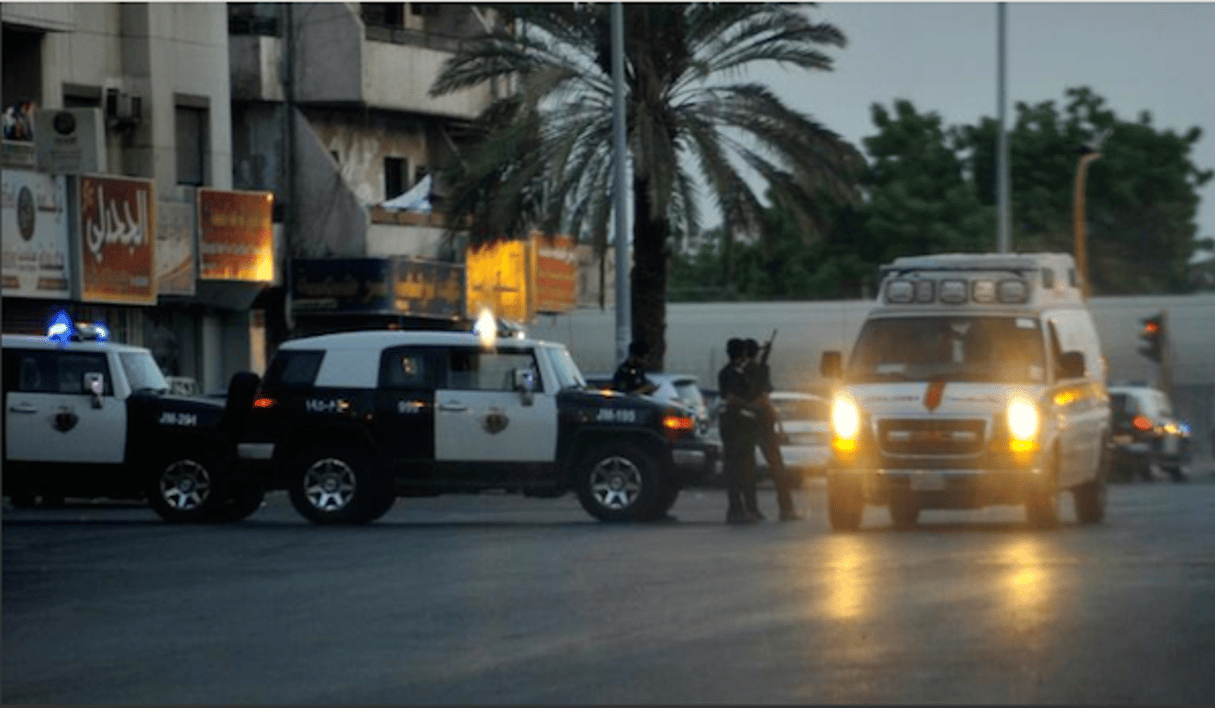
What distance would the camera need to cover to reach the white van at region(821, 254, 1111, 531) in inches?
1013

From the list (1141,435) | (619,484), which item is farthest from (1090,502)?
(1141,435)

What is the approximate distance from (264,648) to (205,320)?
35.8 metres

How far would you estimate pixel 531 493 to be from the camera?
2836 centimetres

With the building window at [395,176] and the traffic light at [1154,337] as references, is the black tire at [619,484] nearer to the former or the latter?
the traffic light at [1154,337]

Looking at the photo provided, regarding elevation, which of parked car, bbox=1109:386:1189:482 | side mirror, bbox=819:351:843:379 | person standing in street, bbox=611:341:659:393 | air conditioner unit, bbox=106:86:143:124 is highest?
air conditioner unit, bbox=106:86:143:124

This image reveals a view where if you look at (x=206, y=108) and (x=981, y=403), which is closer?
(x=981, y=403)

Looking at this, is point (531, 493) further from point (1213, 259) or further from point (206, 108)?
point (1213, 259)

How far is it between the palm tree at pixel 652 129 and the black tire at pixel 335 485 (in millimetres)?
15655

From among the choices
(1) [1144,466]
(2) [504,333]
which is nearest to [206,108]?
(1) [1144,466]

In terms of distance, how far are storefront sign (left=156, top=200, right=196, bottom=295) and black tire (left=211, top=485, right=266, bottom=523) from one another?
16.1 meters

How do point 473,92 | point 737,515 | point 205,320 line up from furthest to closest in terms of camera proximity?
point 473,92 → point 205,320 → point 737,515

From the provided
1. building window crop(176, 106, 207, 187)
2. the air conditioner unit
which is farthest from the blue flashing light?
building window crop(176, 106, 207, 187)

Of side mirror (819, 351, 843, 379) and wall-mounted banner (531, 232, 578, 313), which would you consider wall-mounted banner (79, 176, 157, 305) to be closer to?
wall-mounted banner (531, 232, 578, 313)

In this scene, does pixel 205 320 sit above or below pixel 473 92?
below
